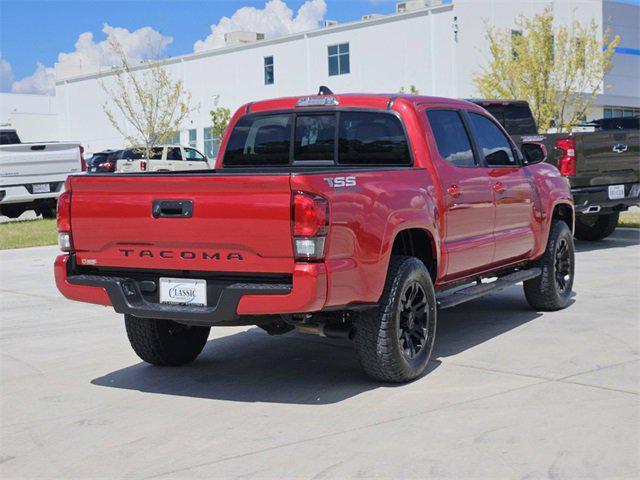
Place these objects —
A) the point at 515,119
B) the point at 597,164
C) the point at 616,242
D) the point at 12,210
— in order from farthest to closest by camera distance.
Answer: the point at 12,210
the point at 616,242
the point at 515,119
the point at 597,164

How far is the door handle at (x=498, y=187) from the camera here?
758cm

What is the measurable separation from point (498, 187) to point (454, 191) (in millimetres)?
889

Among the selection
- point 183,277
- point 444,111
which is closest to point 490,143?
point 444,111

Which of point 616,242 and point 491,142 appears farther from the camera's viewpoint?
point 616,242

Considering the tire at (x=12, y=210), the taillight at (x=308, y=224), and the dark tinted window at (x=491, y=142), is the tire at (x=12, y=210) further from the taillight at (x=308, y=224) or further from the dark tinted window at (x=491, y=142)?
the taillight at (x=308, y=224)

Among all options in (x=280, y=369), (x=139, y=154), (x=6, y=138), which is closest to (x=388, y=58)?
(x=139, y=154)

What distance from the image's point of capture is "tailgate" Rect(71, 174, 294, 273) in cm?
530

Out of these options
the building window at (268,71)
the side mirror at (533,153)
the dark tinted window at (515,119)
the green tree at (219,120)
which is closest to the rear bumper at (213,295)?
Answer: the side mirror at (533,153)

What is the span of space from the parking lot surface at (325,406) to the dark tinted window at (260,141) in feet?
5.01

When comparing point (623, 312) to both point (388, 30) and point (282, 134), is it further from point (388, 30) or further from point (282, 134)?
point (388, 30)

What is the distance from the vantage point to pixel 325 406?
18.6 ft

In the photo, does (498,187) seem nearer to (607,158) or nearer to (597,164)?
(597,164)

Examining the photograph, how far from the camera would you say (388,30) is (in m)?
47.0

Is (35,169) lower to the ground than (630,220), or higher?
higher
